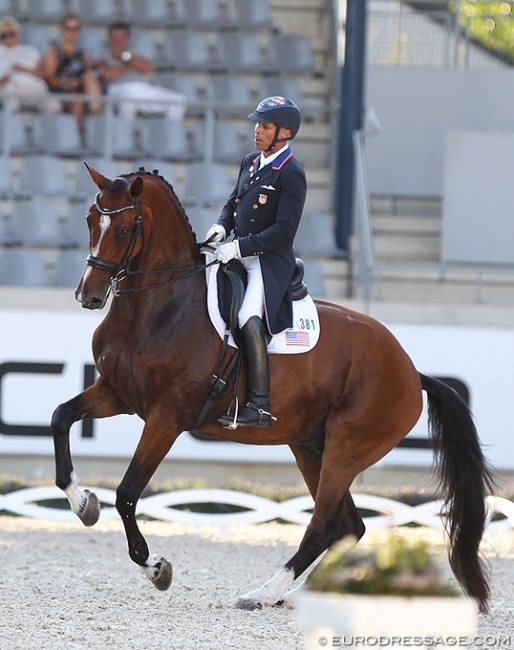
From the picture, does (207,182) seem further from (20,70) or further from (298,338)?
(298,338)

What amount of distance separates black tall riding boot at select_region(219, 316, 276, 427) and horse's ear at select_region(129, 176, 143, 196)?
0.83 m

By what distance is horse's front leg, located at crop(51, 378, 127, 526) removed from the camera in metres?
5.69

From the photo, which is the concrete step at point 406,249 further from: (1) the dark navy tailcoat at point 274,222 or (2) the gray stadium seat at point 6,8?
(1) the dark navy tailcoat at point 274,222

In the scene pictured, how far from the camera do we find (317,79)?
48.9 feet

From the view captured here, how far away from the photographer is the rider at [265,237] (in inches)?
232

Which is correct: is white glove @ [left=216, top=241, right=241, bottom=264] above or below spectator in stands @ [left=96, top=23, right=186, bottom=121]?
below

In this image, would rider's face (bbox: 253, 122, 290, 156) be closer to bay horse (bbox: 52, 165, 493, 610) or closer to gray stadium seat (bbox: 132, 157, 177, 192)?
bay horse (bbox: 52, 165, 493, 610)

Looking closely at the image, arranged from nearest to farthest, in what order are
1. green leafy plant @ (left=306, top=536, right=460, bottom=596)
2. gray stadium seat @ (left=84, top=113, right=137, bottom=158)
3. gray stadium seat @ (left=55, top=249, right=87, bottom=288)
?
green leafy plant @ (left=306, top=536, right=460, bottom=596) < gray stadium seat @ (left=55, top=249, right=87, bottom=288) < gray stadium seat @ (left=84, top=113, right=137, bottom=158)

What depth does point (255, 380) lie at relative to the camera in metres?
5.90

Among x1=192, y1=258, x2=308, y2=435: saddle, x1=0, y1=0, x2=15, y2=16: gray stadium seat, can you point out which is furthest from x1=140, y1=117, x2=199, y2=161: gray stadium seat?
x1=192, y1=258, x2=308, y2=435: saddle

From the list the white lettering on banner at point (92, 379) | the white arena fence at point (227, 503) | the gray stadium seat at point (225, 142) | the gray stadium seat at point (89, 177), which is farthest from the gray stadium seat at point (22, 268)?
the white arena fence at point (227, 503)

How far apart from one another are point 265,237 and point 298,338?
55cm

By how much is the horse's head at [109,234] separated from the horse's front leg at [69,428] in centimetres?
49

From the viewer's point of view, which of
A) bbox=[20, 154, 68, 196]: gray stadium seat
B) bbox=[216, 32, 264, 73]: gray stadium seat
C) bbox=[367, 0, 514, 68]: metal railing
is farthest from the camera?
bbox=[216, 32, 264, 73]: gray stadium seat
